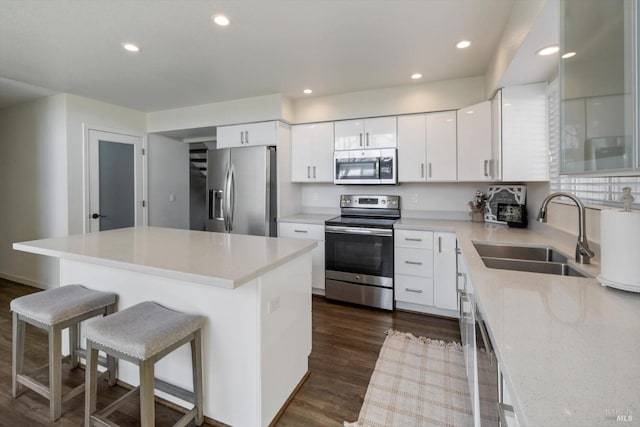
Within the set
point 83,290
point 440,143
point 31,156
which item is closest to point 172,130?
point 31,156

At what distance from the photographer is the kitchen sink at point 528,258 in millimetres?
1604

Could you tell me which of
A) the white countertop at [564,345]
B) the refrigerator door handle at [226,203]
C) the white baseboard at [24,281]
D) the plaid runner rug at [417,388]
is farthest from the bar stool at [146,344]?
the white baseboard at [24,281]

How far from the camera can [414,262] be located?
2.92m

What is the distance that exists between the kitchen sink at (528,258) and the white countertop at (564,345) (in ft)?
1.00

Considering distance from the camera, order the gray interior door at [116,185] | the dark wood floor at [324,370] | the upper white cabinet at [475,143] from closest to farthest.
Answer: the dark wood floor at [324,370]
the upper white cabinet at [475,143]
the gray interior door at [116,185]

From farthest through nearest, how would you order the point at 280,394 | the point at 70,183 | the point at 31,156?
the point at 31,156 → the point at 70,183 → the point at 280,394

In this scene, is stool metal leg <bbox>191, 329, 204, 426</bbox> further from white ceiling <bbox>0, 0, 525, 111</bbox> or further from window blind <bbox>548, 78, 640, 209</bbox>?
white ceiling <bbox>0, 0, 525, 111</bbox>

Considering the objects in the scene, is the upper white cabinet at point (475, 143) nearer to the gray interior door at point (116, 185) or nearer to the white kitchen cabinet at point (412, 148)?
the white kitchen cabinet at point (412, 148)

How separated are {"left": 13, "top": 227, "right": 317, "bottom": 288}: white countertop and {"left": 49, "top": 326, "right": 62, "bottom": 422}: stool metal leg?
45cm

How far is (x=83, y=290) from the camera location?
1.83 metres

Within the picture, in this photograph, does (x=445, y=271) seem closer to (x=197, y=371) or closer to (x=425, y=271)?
(x=425, y=271)

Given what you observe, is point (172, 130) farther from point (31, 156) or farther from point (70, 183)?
point (31, 156)

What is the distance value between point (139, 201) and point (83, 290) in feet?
9.07

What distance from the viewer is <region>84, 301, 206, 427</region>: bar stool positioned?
4.13 ft
